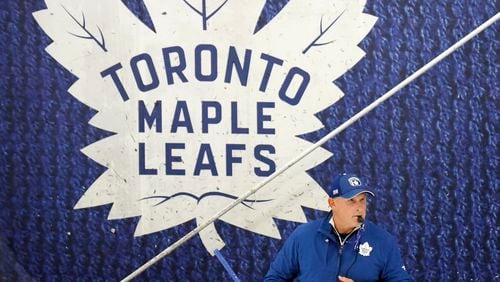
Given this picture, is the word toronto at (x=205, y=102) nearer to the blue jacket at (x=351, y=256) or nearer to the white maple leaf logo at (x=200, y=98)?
the white maple leaf logo at (x=200, y=98)

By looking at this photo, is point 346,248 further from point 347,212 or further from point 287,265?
point 287,265

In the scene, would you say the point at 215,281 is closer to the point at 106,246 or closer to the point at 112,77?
the point at 106,246

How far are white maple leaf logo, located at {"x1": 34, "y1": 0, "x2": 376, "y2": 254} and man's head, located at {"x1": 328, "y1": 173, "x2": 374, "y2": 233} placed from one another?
109 centimetres

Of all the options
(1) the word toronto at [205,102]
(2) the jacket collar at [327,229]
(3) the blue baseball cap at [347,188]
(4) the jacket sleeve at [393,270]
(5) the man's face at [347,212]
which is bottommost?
(4) the jacket sleeve at [393,270]

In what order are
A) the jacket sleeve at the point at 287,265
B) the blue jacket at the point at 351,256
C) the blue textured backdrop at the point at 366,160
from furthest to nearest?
the blue textured backdrop at the point at 366,160, the jacket sleeve at the point at 287,265, the blue jacket at the point at 351,256

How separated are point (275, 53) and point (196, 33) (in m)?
0.45

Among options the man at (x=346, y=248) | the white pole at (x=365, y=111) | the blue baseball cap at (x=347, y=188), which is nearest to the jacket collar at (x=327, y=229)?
the man at (x=346, y=248)

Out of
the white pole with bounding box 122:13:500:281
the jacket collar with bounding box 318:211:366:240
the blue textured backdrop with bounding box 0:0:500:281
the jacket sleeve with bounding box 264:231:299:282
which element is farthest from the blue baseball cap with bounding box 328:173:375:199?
the blue textured backdrop with bounding box 0:0:500:281

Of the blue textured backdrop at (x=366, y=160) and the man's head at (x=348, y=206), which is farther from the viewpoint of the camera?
the blue textured backdrop at (x=366, y=160)

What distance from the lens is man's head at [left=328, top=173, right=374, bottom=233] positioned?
422 cm

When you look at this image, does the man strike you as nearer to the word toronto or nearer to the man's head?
the man's head

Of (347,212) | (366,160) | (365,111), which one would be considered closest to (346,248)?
(347,212)

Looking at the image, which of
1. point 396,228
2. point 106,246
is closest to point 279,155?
point 396,228

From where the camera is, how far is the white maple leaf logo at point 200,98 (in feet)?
17.6
